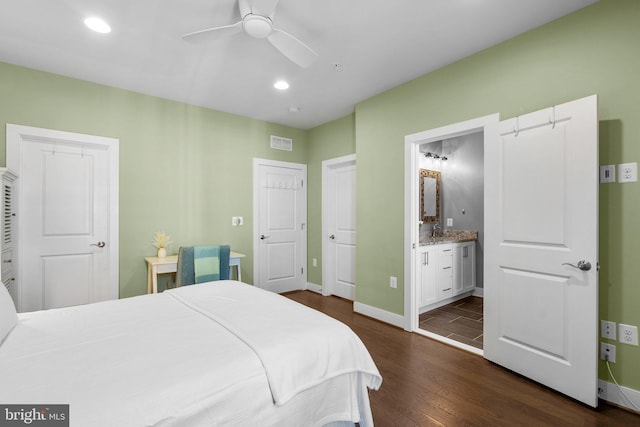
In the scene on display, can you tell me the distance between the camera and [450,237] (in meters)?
4.18

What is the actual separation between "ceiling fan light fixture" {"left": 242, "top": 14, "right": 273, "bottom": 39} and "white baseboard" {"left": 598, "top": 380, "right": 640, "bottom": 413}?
3.36m

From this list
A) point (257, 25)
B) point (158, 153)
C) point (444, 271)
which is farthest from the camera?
point (444, 271)

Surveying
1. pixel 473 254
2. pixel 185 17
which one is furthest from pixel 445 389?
pixel 185 17

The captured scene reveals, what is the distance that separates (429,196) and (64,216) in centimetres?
468

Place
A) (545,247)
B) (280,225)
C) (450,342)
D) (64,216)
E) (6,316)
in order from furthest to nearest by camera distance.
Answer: (280,225)
(64,216)
(450,342)
(545,247)
(6,316)

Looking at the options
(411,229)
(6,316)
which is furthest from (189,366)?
(411,229)

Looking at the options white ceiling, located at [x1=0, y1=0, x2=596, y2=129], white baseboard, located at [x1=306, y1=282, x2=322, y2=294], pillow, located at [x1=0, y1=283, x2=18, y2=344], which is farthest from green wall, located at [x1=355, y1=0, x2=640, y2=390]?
pillow, located at [x1=0, y1=283, x2=18, y2=344]

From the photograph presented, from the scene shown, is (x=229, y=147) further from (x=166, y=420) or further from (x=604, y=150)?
(x=604, y=150)

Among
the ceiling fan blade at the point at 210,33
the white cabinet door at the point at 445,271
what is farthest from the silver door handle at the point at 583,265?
the ceiling fan blade at the point at 210,33

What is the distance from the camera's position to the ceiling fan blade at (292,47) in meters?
2.08

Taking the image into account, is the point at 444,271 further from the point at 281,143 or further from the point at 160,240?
the point at 160,240

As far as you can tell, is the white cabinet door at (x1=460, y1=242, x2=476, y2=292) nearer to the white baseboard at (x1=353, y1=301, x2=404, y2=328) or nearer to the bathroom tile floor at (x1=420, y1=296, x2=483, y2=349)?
the bathroom tile floor at (x1=420, y1=296, x2=483, y2=349)

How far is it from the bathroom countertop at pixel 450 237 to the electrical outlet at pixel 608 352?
180cm

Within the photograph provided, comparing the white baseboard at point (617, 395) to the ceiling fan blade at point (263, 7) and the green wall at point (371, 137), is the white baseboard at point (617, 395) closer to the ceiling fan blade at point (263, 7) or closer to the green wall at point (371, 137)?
the green wall at point (371, 137)
